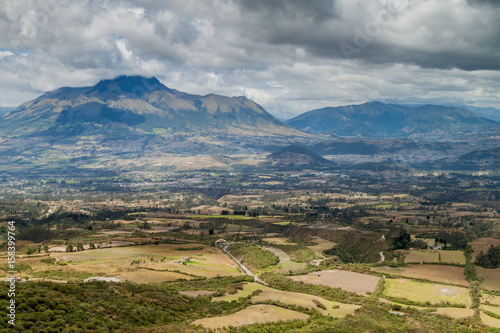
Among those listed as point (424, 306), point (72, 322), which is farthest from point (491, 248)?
point (72, 322)

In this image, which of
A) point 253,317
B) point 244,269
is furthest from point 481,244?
point 253,317

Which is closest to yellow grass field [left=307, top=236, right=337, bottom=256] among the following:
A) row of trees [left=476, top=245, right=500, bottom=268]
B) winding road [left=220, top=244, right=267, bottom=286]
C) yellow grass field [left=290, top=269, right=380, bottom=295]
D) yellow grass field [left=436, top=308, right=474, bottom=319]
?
winding road [left=220, top=244, right=267, bottom=286]

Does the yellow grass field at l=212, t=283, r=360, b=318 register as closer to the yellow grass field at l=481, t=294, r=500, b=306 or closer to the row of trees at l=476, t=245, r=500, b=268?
the yellow grass field at l=481, t=294, r=500, b=306

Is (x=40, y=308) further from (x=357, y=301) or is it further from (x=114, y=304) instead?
(x=357, y=301)

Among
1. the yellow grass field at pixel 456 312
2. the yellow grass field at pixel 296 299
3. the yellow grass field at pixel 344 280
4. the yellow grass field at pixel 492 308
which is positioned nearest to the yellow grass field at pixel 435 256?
the yellow grass field at pixel 344 280

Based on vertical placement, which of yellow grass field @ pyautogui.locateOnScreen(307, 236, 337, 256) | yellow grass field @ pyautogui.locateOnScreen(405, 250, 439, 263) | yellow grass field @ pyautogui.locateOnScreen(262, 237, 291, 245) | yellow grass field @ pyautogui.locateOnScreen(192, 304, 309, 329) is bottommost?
yellow grass field @ pyautogui.locateOnScreen(262, 237, 291, 245)

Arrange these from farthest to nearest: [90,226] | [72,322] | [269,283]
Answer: [90,226]
[269,283]
[72,322]

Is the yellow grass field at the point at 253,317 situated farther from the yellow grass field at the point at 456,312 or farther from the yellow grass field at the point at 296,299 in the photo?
the yellow grass field at the point at 456,312
